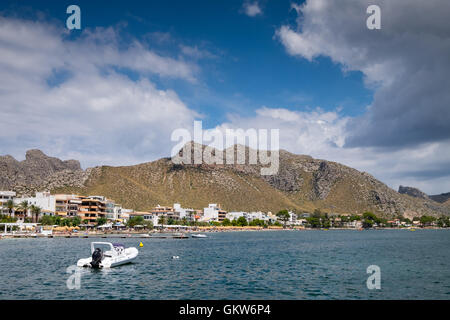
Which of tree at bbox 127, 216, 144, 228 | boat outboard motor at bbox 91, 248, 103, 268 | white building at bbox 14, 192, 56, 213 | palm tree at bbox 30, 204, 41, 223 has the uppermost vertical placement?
white building at bbox 14, 192, 56, 213

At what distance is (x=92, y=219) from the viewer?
179000 millimetres

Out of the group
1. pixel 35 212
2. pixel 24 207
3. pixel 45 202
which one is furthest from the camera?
pixel 45 202

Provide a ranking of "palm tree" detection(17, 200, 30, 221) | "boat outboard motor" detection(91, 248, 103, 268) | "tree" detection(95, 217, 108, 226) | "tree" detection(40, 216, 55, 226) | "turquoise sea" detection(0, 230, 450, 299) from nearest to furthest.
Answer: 1. "turquoise sea" detection(0, 230, 450, 299)
2. "boat outboard motor" detection(91, 248, 103, 268)
3. "palm tree" detection(17, 200, 30, 221)
4. "tree" detection(40, 216, 55, 226)
5. "tree" detection(95, 217, 108, 226)

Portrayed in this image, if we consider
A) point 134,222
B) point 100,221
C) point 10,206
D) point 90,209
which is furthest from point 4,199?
point 134,222

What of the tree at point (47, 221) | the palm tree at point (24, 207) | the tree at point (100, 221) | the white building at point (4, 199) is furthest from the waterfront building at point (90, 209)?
the white building at point (4, 199)

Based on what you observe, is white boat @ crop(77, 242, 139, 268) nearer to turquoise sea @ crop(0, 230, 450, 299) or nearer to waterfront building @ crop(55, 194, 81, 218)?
turquoise sea @ crop(0, 230, 450, 299)

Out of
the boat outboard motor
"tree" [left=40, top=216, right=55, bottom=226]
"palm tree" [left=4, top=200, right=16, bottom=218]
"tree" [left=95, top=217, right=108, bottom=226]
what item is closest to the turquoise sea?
the boat outboard motor

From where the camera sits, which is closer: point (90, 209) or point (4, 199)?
point (4, 199)

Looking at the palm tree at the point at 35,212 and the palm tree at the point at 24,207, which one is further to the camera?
the palm tree at the point at 35,212

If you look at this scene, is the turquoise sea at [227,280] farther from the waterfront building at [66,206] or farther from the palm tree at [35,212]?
the waterfront building at [66,206]

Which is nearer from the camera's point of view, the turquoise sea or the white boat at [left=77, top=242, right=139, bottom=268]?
the turquoise sea

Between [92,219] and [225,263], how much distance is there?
441 ft

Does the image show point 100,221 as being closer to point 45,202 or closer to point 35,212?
point 45,202
